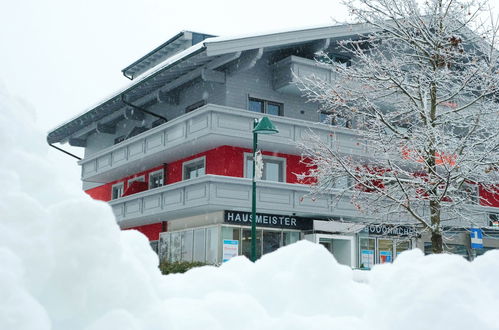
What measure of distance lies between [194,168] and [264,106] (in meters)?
3.65

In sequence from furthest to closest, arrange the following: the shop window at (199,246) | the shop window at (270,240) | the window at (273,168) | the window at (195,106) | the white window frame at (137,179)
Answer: the white window frame at (137,179) → the window at (195,106) → the window at (273,168) → the shop window at (270,240) → the shop window at (199,246)

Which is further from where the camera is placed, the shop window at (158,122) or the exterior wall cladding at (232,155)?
the shop window at (158,122)

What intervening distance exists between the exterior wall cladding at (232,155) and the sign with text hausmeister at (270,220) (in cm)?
4

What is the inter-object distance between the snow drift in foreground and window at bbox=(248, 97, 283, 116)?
22.6m

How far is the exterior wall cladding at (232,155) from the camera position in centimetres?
2273

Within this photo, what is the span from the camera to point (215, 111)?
22.4 metres

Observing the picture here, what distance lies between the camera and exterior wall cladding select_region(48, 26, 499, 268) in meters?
22.7

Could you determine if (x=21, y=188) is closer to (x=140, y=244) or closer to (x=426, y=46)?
(x=140, y=244)

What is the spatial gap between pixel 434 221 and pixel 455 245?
1379cm

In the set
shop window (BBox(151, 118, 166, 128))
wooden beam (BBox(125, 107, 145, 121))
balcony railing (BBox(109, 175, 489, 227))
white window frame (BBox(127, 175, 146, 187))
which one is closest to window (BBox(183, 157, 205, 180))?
balcony railing (BBox(109, 175, 489, 227))

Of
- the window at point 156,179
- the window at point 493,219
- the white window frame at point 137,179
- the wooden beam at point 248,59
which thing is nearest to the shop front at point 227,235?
the window at point 156,179

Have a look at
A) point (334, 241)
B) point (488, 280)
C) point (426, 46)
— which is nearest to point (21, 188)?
point (488, 280)

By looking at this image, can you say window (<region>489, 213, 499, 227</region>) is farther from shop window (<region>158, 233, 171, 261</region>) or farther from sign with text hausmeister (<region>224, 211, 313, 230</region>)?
shop window (<region>158, 233, 171, 261</region>)

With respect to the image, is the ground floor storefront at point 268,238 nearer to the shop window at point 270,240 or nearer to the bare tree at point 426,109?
the shop window at point 270,240
